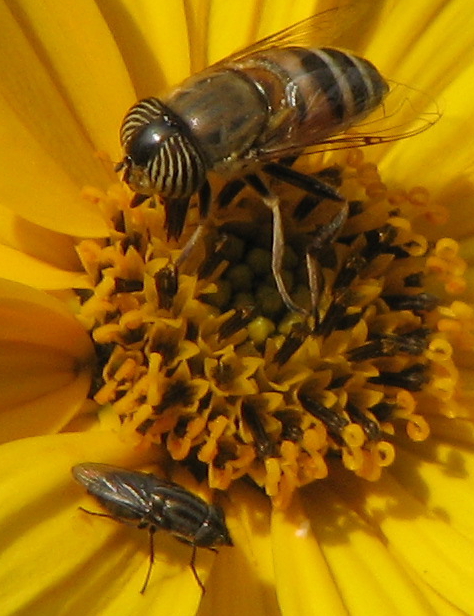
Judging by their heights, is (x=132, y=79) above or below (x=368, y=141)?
above

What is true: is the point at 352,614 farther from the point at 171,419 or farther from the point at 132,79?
the point at 132,79

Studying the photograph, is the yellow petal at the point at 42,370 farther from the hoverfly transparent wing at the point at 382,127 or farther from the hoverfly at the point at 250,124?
the hoverfly transparent wing at the point at 382,127

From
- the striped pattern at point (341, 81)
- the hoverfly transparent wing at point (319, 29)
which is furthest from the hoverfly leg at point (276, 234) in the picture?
the hoverfly transparent wing at point (319, 29)

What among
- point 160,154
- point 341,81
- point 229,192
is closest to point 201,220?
point 229,192

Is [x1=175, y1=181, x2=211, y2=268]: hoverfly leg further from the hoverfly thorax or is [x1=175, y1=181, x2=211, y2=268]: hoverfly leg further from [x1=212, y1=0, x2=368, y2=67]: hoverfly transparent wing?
[x1=212, y1=0, x2=368, y2=67]: hoverfly transparent wing

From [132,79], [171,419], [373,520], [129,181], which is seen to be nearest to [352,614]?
[373,520]

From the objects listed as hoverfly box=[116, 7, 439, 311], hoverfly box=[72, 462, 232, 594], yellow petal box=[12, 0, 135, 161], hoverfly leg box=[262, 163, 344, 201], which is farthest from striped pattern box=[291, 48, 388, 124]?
hoverfly box=[72, 462, 232, 594]

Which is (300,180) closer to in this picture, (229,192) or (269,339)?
(229,192)
